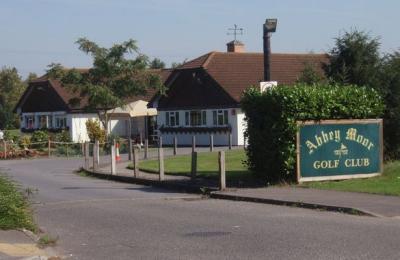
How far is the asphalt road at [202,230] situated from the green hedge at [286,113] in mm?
2501

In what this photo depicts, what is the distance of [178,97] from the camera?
5350cm

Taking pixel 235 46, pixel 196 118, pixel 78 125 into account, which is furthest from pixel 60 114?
pixel 196 118

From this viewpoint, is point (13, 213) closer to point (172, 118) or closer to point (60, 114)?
point (172, 118)

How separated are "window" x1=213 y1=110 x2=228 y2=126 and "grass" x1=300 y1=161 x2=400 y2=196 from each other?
27863 mm

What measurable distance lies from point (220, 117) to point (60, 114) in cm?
1793

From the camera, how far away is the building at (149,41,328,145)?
4825 cm

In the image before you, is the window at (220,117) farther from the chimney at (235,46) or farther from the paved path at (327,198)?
the paved path at (327,198)

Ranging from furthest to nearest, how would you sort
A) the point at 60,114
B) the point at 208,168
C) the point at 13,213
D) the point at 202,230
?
1. the point at 60,114
2. the point at 208,168
3. the point at 13,213
4. the point at 202,230

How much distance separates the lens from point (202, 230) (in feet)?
41.2

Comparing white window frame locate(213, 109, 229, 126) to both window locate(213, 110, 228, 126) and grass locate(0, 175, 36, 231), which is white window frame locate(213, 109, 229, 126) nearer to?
window locate(213, 110, 228, 126)

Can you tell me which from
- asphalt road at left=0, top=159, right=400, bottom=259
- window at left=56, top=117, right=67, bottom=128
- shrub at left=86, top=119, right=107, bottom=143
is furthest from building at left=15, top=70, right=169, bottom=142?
asphalt road at left=0, top=159, right=400, bottom=259

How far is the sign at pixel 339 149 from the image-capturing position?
1942 cm

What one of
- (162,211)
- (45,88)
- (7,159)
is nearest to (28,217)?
(162,211)

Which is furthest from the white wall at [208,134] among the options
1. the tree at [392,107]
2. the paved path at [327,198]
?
the paved path at [327,198]
